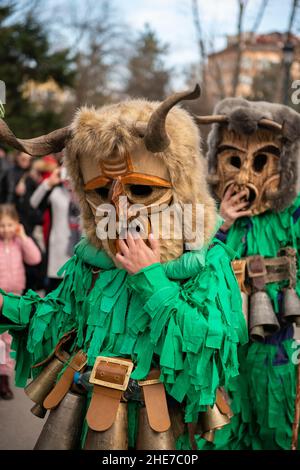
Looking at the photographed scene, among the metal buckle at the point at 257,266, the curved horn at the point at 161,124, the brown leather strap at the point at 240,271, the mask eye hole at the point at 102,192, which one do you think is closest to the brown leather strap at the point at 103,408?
the mask eye hole at the point at 102,192

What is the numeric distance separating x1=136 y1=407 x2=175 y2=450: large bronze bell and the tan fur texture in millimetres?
637

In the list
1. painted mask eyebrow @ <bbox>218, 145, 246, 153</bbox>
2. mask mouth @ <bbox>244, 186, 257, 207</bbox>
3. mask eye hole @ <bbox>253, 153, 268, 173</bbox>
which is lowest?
mask mouth @ <bbox>244, 186, 257, 207</bbox>

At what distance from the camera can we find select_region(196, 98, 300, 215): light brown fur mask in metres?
3.77

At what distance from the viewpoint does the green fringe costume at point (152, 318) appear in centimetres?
231

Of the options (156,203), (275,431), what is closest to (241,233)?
(275,431)

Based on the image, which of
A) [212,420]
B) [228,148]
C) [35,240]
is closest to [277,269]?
[228,148]

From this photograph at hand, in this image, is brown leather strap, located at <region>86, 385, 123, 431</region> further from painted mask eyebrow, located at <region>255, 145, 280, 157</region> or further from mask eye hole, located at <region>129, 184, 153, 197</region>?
painted mask eyebrow, located at <region>255, 145, 280, 157</region>

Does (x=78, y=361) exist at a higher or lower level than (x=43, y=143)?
lower

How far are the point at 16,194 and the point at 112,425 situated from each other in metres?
7.32

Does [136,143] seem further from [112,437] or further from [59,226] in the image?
[59,226]

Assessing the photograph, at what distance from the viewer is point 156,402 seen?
2.37 m

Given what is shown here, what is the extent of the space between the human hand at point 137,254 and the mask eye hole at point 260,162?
1654mm

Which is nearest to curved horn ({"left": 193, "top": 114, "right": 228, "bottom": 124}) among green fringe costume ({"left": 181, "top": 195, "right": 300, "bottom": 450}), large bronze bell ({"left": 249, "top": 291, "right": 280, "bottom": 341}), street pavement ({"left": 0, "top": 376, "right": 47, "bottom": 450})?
green fringe costume ({"left": 181, "top": 195, "right": 300, "bottom": 450})

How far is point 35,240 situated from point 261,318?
11.4 feet
